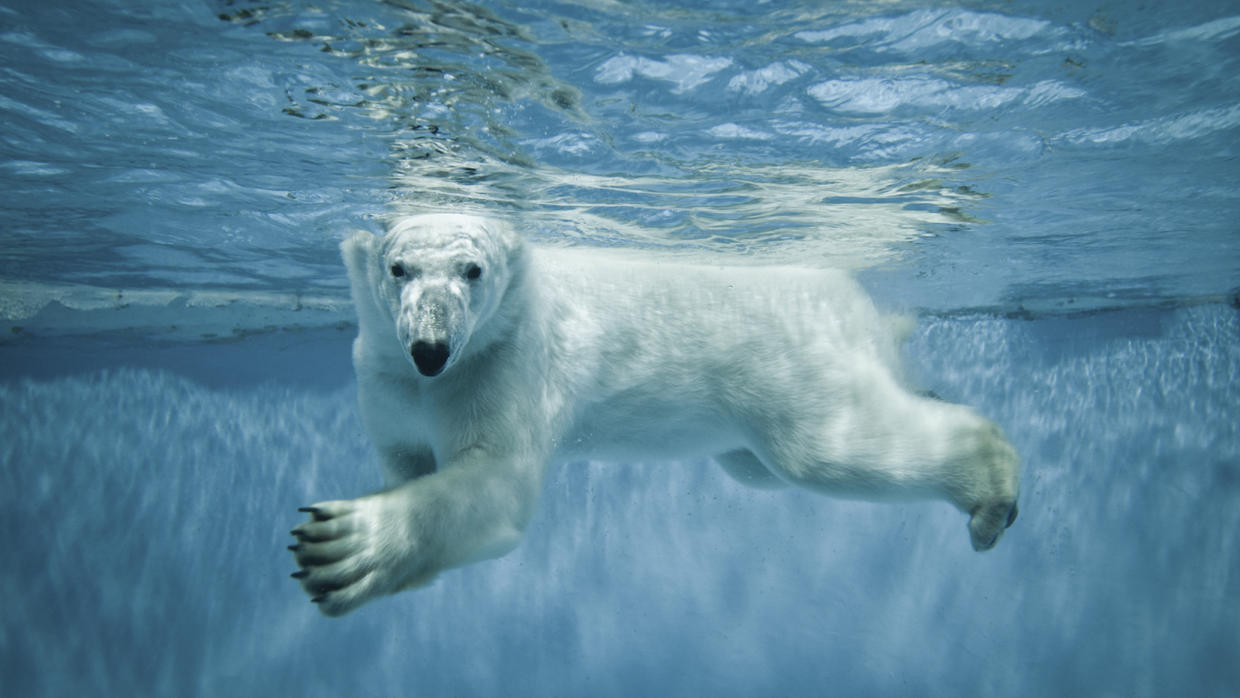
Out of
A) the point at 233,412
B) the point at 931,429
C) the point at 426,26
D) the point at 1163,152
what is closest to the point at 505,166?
the point at 426,26

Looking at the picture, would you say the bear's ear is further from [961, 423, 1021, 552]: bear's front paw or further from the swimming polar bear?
[961, 423, 1021, 552]: bear's front paw

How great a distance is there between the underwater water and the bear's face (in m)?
0.96

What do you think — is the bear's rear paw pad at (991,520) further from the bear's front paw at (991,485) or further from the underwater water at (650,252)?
the underwater water at (650,252)

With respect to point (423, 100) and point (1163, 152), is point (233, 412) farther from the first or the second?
point (1163, 152)

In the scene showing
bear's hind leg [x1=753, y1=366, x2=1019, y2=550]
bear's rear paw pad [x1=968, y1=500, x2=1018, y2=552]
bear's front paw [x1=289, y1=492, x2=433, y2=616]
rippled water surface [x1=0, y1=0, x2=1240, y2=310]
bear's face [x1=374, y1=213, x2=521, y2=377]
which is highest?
rippled water surface [x1=0, y1=0, x2=1240, y2=310]

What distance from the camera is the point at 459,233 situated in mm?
3084

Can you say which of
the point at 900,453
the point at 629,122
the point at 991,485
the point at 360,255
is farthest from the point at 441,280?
the point at 991,485

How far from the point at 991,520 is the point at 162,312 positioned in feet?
40.8

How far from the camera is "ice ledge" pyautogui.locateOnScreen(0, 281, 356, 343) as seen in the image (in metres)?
10.5

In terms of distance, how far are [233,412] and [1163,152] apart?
1360cm

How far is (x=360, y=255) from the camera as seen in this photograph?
3354mm

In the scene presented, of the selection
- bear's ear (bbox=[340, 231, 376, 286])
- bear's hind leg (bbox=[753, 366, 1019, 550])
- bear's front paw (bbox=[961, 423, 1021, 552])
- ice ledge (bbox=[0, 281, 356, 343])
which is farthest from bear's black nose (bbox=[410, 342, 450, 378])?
ice ledge (bbox=[0, 281, 356, 343])

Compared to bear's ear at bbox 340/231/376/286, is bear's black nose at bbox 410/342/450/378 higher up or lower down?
lower down

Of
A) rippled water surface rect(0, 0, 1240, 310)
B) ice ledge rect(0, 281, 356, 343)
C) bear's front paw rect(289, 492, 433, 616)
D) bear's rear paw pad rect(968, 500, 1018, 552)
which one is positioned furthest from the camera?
ice ledge rect(0, 281, 356, 343)
